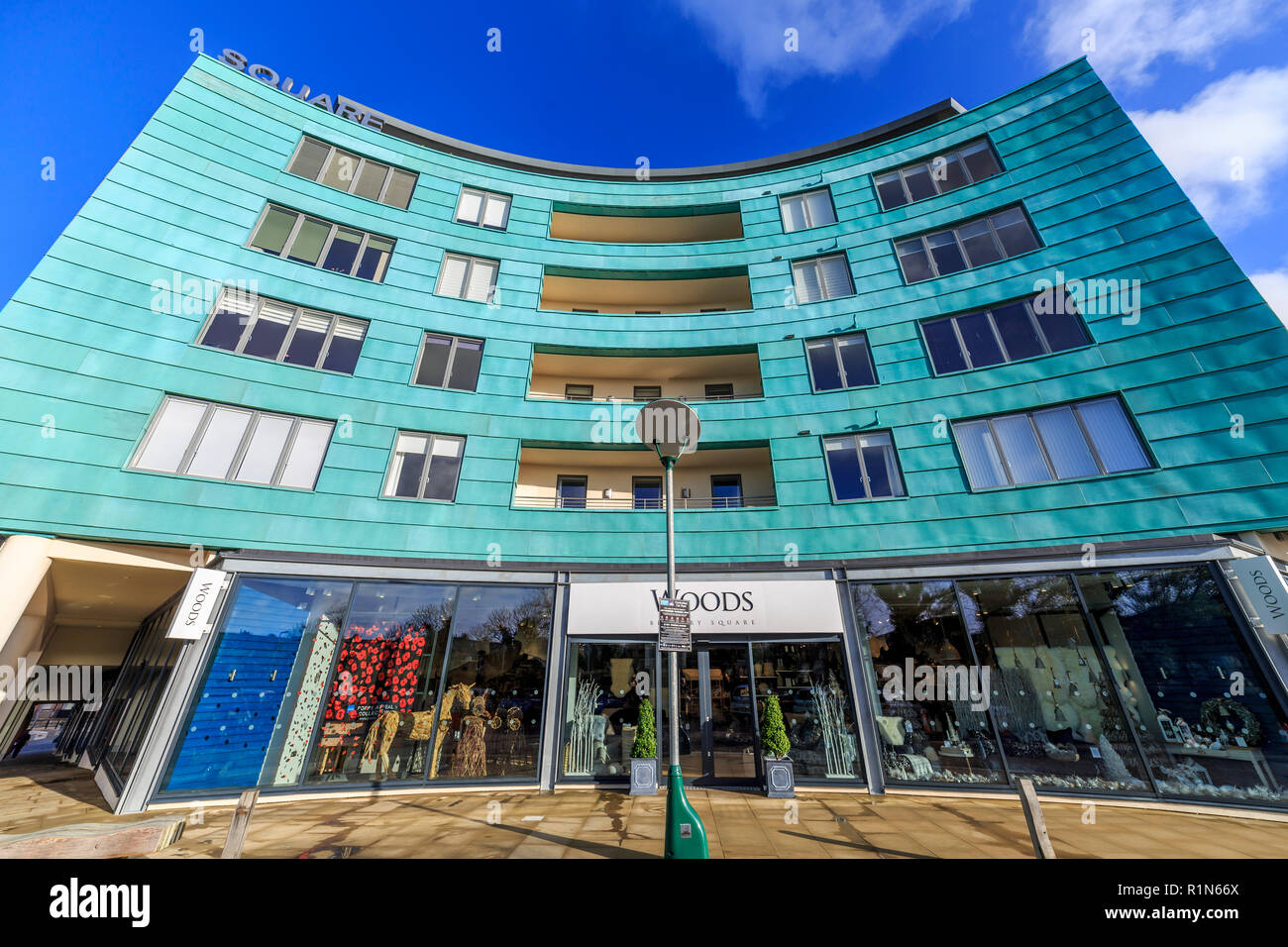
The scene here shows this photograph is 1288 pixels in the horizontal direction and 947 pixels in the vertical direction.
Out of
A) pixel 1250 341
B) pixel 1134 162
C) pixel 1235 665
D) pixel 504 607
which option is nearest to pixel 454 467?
pixel 504 607

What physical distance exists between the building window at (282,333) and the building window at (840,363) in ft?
48.9

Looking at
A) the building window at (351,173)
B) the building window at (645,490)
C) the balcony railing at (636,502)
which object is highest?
the building window at (351,173)

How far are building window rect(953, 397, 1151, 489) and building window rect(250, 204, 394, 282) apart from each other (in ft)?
65.1

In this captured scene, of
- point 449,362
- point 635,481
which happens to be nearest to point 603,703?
point 635,481

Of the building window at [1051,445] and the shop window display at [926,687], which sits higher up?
the building window at [1051,445]

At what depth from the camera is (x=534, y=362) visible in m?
18.1

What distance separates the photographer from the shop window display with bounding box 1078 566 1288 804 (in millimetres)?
9930

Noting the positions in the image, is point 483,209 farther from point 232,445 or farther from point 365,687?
point 365,687

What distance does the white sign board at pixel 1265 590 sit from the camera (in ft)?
33.0

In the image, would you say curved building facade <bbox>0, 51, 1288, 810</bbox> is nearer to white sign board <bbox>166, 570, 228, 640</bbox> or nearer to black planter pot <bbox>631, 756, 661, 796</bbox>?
white sign board <bbox>166, 570, 228, 640</bbox>

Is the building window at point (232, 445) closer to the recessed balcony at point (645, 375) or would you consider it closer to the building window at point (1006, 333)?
the recessed balcony at point (645, 375)

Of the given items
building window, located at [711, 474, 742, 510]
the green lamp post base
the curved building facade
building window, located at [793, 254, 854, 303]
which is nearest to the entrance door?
the curved building facade

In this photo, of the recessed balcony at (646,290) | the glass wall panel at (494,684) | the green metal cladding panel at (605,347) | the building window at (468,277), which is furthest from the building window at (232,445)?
the recessed balcony at (646,290)
